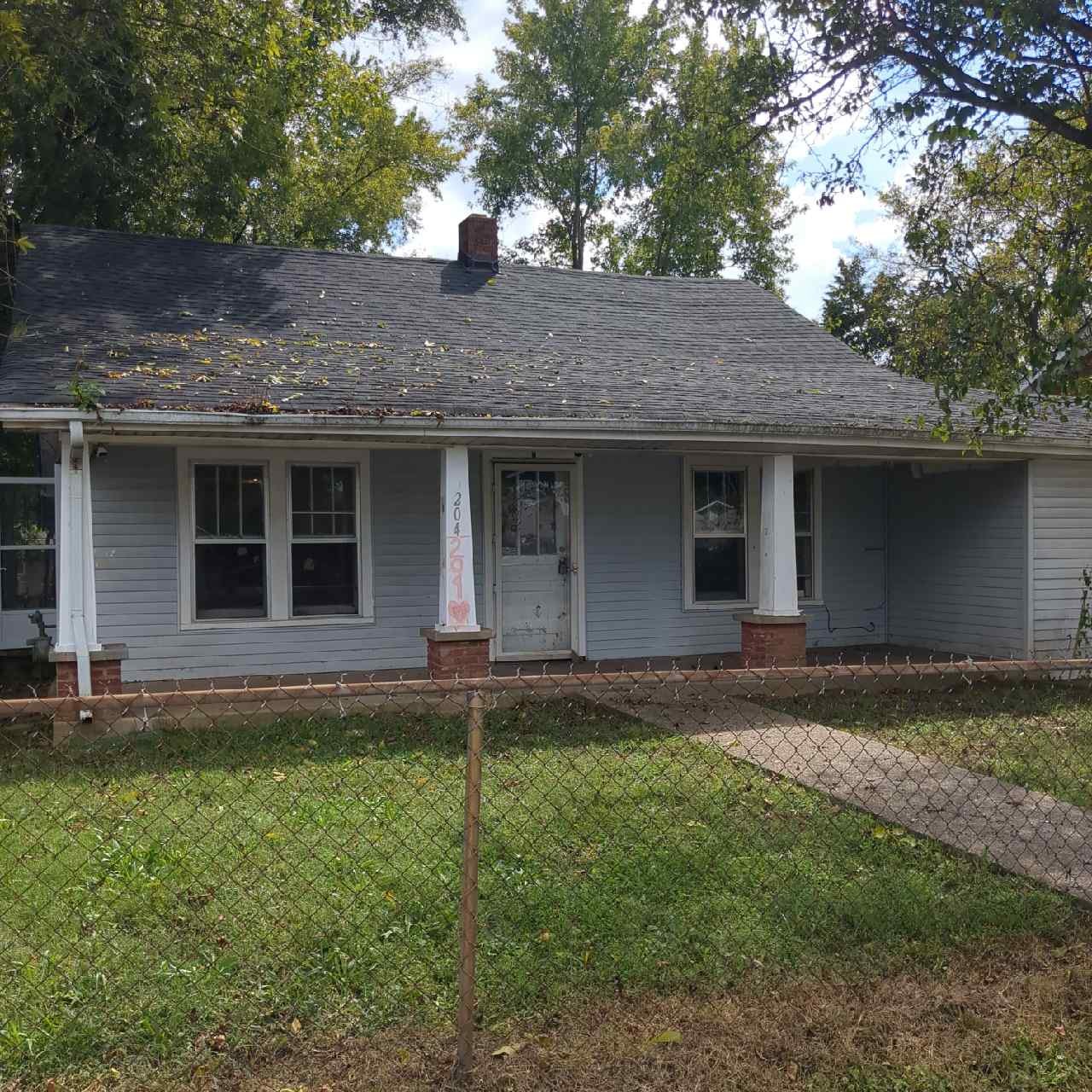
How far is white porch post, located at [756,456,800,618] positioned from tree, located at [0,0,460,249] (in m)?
7.61

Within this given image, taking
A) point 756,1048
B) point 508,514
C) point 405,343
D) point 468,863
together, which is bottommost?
point 756,1048

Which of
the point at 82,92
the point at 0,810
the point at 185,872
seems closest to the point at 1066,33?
the point at 185,872

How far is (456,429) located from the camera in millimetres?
8789

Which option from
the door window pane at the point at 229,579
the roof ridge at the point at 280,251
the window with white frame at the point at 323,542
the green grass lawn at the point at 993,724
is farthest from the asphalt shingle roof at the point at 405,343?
the green grass lawn at the point at 993,724

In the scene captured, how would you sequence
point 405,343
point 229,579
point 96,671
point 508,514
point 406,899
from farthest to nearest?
point 508,514
point 405,343
point 229,579
point 96,671
point 406,899

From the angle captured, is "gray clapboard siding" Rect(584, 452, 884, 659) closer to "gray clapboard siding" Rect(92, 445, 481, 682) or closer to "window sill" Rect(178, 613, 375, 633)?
"gray clapboard siding" Rect(92, 445, 481, 682)

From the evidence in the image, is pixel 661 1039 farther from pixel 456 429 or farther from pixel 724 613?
pixel 724 613

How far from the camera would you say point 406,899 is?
15.1 ft

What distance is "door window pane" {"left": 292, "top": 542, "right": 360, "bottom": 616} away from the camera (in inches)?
405

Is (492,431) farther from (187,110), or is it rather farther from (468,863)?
(187,110)

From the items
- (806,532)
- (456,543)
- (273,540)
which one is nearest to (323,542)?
(273,540)

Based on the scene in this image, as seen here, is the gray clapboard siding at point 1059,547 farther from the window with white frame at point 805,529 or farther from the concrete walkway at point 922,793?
the concrete walkway at point 922,793

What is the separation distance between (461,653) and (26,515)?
238 inches

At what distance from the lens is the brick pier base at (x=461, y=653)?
9.11 m
